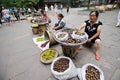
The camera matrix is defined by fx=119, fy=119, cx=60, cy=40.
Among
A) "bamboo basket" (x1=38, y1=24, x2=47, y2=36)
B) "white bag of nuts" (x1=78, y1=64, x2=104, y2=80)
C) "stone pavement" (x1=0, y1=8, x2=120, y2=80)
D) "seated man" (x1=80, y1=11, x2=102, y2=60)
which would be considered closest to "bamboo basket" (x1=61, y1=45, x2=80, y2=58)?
"stone pavement" (x1=0, y1=8, x2=120, y2=80)

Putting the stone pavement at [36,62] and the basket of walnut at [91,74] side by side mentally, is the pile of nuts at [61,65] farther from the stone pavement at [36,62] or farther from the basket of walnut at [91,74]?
the basket of walnut at [91,74]

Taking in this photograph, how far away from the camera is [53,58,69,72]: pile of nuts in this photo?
7.85ft

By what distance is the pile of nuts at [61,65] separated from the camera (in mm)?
2391

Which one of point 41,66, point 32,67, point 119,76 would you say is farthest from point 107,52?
point 32,67

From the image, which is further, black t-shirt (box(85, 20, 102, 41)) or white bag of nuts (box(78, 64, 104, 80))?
black t-shirt (box(85, 20, 102, 41))

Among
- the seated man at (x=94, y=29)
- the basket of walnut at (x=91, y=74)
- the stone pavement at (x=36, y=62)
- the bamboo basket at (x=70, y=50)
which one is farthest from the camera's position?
the seated man at (x=94, y=29)

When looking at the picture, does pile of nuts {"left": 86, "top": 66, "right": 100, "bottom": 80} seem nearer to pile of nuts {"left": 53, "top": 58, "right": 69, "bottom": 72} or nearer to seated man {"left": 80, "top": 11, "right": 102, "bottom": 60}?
Result: pile of nuts {"left": 53, "top": 58, "right": 69, "bottom": 72}

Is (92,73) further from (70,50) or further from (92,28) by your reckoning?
(92,28)

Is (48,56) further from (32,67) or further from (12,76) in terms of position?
(12,76)

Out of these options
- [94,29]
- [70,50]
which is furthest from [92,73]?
[94,29]

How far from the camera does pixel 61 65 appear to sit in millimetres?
2477

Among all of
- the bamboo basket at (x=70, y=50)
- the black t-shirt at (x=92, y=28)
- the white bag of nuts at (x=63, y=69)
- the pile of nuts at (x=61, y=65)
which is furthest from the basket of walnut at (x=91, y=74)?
the black t-shirt at (x=92, y=28)

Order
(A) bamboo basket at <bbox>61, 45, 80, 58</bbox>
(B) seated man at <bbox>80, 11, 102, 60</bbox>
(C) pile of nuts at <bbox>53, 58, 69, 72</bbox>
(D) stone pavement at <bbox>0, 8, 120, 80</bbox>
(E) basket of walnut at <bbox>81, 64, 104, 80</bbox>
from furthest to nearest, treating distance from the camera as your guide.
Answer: (B) seated man at <bbox>80, 11, 102, 60</bbox> → (A) bamboo basket at <bbox>61, 45, 80, 58</bbox> → (D) stone pavement at <bbox>0, 8, 120, 80</bbox> → (C) pile of nuts at <bbox>53, 58, 69, 72</bbox> → (E) basket of walnut at <bbox>81, 64, 104, 80</bbox>

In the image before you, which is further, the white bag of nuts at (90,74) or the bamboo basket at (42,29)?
the bamboo basket at (42,29)
